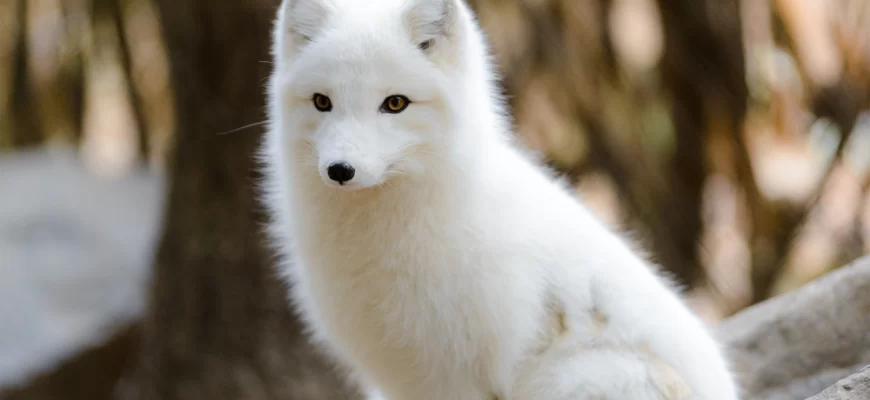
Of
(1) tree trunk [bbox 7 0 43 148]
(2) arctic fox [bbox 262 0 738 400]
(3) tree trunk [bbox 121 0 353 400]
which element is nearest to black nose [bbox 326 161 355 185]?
(2) arctic fox [bbox 262 0 738 400]

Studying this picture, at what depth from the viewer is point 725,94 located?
629 cm

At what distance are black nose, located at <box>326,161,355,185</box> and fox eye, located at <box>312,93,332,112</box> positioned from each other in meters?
0.25

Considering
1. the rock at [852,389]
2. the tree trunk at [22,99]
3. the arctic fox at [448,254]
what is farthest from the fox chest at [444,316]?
the tree trunk at [22,99]

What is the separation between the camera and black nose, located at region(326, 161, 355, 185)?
2455mm

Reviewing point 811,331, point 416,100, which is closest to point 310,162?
point 416,100

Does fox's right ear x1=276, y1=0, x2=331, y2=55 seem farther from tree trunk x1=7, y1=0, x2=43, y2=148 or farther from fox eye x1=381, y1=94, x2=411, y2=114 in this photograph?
tree trunk x1=7, y1=0, x2=43, y2=148

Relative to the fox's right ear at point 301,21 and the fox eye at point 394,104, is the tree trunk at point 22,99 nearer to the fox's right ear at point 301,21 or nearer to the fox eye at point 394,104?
the fox's right ear at point 301,21

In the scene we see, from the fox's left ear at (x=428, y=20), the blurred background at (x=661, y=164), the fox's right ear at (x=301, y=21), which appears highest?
the blurred background at (x=661, y=164)

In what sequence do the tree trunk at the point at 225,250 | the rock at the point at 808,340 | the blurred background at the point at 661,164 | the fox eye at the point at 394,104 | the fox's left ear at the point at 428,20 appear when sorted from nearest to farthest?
1. the fox eye at the point at 394,104
2. the fox's left ear at the point at 428,20
3. the rock at the point at 808,340
4. the tree trunk at the point at 225,250
5. the blurred background at the point at 661,164

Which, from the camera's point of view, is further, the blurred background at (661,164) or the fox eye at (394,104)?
the blurred background at (661,164)

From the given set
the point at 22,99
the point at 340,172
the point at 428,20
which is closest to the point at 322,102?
the point at 340,172

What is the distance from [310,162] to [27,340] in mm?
4337

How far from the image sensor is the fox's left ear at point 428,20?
274 cm

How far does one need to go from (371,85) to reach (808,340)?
2.40 metres
